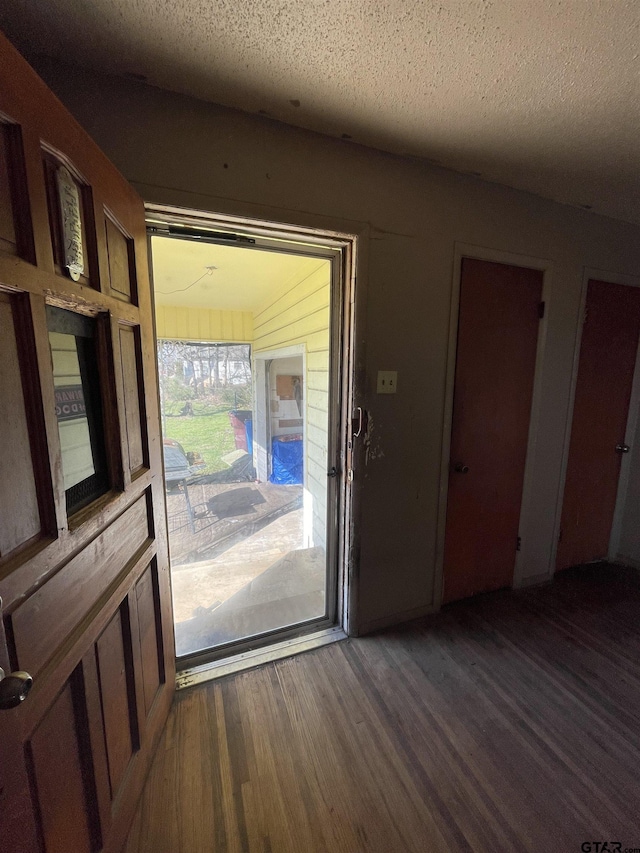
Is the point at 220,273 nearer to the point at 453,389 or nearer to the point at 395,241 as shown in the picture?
the point at 395,241

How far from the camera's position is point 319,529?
9.32 ft

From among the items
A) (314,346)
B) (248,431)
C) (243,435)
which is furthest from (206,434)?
(314,346)

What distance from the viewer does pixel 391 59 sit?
105 cm

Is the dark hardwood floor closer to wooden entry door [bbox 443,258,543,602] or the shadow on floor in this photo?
the shadow on floor

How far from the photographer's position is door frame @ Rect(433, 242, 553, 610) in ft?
5.79

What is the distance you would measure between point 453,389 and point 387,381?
1.44ft

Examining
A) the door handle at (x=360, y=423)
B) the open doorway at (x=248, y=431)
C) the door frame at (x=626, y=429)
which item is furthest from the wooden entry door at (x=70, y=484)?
the door frame at (x=626, y=429)

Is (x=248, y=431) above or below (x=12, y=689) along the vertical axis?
below

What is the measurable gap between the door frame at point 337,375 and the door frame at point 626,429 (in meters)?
1.58

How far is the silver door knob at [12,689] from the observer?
0.55m

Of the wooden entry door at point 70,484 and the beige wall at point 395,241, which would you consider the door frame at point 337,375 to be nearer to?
the beige wall at point 395,241

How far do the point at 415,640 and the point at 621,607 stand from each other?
1.41m

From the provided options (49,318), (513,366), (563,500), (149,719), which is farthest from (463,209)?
(149,719)

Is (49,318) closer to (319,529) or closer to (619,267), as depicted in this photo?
(319,529)
